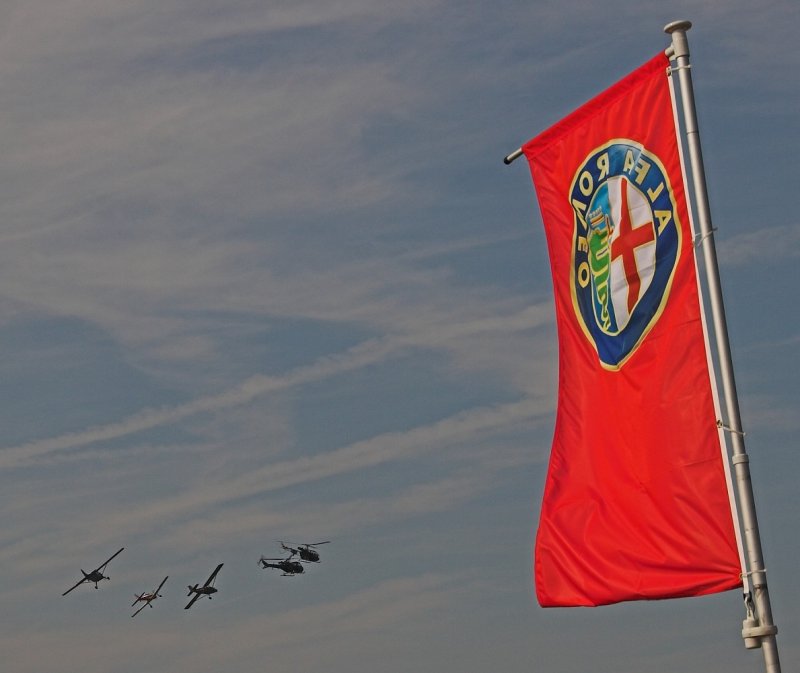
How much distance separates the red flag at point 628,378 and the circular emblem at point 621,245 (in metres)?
0.02

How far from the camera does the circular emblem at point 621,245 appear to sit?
20.0 m

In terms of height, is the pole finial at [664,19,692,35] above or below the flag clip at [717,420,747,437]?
above

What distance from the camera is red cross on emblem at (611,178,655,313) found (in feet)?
66.2

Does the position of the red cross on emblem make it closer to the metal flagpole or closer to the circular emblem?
the circular emblem

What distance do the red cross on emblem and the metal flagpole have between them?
3.11ft

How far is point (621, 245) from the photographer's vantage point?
2050 cm

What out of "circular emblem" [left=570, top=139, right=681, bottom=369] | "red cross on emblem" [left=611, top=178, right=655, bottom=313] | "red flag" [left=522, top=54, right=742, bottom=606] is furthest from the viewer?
"red cross on emblem" [left=611, top=178, right=655, bottom=313]

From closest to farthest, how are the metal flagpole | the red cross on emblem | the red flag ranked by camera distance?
the metal flagpole < the red flag < the red cross on emblem

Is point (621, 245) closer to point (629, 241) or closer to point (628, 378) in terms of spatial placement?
point (629, 241)

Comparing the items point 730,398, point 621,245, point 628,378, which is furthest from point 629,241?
point 730,398

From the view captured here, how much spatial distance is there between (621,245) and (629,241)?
0.58 feet

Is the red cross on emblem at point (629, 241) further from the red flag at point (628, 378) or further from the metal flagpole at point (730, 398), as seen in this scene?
the metal flagpole at point (730, 398)

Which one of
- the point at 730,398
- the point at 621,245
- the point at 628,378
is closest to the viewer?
the point at 730,398

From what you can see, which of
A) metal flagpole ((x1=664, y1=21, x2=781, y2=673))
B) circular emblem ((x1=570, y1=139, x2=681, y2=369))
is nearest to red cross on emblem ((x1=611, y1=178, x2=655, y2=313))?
circular emblem ((x1=570, y1=139, x2=681, y2=369))
